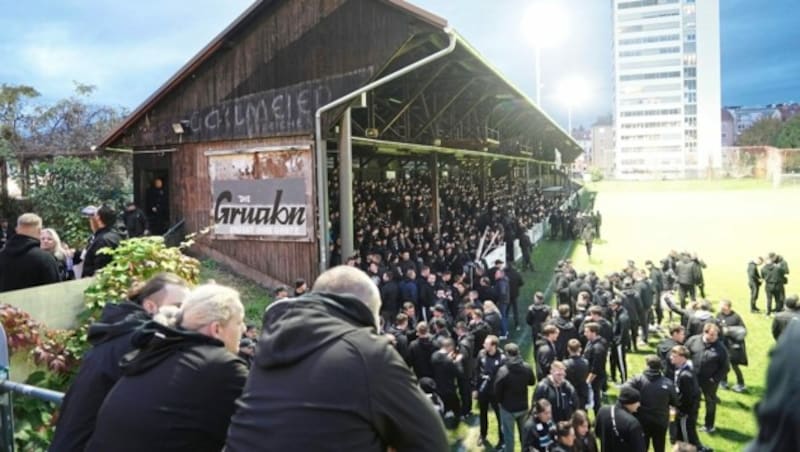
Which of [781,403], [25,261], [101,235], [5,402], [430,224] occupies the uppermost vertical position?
[101,235]

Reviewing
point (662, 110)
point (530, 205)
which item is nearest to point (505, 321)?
point (530, 205)

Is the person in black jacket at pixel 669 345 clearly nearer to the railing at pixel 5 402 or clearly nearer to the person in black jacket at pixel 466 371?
the person in black jacket at pixel 466 371

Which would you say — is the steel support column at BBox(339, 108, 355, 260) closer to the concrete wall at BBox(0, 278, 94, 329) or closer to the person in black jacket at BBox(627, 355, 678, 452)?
the concrete wall at BBox(0, 278, 94, 329)

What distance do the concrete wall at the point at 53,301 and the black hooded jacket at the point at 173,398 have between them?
4.50 metres

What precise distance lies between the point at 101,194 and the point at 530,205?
20268 mm

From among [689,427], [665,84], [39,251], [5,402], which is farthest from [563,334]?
Answer: [665,84]

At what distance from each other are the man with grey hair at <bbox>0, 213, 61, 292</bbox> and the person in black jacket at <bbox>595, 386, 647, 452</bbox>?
19.1ft

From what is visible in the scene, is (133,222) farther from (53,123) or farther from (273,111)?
(53,123)

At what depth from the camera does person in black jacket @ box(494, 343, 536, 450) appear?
770 centimetres

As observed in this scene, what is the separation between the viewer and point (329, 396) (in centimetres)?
178

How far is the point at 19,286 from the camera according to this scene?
6.25 m

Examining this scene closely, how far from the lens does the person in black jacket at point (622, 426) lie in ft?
20.3

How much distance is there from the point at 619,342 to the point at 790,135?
280 feet

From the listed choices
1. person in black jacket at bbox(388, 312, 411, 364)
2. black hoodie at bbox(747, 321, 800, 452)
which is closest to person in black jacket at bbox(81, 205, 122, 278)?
person in black jacket at bbox(388, 312, 411, 364)
